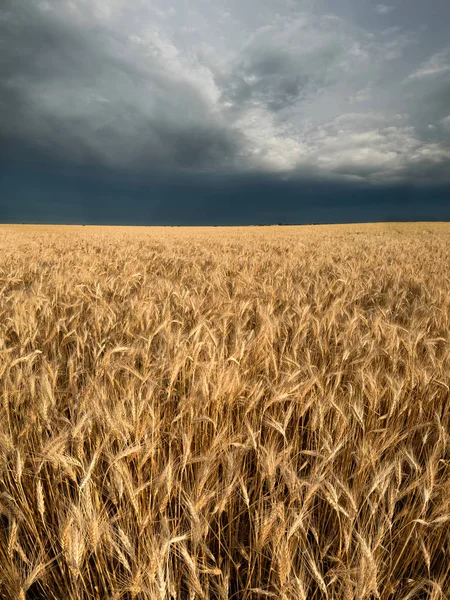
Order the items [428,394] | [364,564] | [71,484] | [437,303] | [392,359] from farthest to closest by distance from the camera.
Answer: [437,303]
[392,359]
[428,394]
[71,484]
[364,564]

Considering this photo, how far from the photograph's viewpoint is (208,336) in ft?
5.77

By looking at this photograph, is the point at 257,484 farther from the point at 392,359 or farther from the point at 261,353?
the point at 392,359

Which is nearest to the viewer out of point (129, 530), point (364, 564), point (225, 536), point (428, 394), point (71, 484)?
point (364, 564)

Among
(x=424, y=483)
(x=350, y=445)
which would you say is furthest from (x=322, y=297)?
(x=424, y=483)

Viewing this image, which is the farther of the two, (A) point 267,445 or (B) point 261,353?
(B) point 261,353

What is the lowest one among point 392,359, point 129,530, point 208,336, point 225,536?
point 225,536

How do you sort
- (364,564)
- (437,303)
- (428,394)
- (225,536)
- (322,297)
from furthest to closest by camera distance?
(322,297), (437,303), (428,394), (225,536), (364,564)

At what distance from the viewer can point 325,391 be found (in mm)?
1395

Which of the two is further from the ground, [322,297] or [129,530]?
[322,297]

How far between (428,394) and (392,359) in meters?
0.29

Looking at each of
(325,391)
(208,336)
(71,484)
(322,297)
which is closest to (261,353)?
(208,336)

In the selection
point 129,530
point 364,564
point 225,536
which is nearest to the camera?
point 364,564

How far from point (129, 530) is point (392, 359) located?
1.37m

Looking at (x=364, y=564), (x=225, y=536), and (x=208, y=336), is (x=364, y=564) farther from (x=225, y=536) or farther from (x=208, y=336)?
(x=208, y=336)
